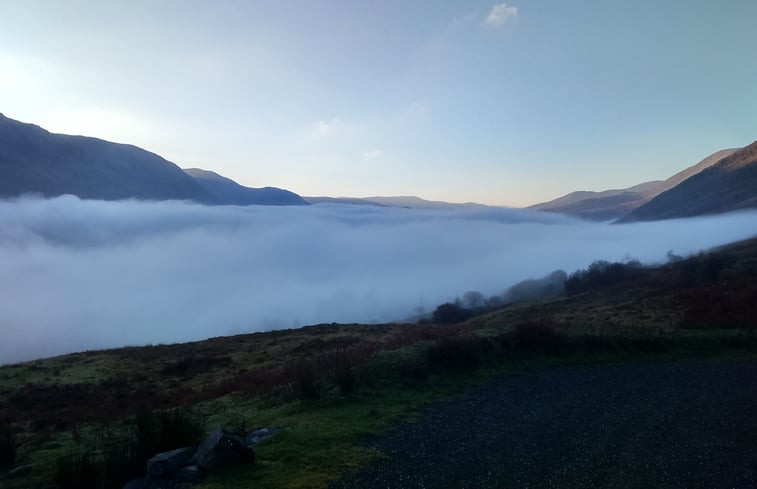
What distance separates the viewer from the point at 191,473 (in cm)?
995

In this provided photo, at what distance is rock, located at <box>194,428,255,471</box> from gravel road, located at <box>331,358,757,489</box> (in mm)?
2459

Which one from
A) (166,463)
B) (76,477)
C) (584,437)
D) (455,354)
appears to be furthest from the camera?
(455,354)

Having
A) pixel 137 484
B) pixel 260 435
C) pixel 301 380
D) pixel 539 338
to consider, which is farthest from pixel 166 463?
pixel 539 338

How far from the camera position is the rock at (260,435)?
42.5 feet

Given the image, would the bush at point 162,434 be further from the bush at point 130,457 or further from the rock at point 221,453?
the rock at point 221,453

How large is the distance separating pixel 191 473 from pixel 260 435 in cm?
354

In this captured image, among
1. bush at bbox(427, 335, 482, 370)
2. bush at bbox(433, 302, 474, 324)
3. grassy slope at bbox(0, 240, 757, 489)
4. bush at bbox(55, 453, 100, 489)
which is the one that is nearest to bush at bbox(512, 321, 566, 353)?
grassy slope at bbox(0, 240, 757, 489)

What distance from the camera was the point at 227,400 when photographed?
21469 mm

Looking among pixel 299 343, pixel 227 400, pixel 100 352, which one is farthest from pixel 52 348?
pixel 227 400

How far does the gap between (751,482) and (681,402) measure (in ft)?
20.5

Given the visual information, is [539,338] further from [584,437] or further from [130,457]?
[130,457]

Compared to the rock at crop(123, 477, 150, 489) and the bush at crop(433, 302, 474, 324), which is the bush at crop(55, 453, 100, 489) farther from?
→ the bush at crop(433, 302, 474, 324)

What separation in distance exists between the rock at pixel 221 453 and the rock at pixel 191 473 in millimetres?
136

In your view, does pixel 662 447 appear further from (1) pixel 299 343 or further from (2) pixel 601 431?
(1) pixel 299 343
